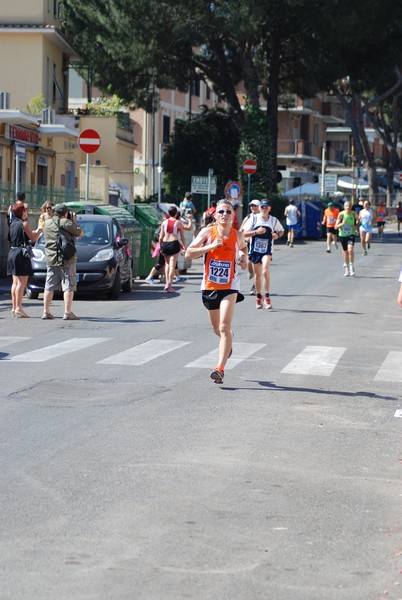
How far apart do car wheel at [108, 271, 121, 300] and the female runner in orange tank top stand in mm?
10556

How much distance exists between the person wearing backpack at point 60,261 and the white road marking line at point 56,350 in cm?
268

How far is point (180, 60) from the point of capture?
174 ft

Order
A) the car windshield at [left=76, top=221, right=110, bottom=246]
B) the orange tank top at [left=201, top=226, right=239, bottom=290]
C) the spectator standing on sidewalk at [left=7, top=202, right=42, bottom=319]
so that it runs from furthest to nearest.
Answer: the car windshield at [left=76, top=221, right=110, bottom=246] → the spectator standing on sidewalk at [left=7, top=202, right=42, bottom=319] → the orange tank top at [left=201, top=226, right=239, bottom=290]

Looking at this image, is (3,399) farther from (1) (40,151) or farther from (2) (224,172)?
(2) (224,172)

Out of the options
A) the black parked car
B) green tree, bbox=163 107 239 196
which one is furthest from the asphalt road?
green tree, bbox=163 107 239 196

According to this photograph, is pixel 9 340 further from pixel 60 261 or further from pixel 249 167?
pixel 249 167

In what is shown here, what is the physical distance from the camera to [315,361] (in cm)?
1458

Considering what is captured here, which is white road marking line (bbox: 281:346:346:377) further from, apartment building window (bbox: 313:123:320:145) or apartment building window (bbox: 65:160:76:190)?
apartment building window (bbox: 313:123:320:145)

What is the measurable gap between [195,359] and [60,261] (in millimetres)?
5229

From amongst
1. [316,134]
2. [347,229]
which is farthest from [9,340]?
[316,134]

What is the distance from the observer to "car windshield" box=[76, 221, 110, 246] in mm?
23859

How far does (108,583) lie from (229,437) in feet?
13.0

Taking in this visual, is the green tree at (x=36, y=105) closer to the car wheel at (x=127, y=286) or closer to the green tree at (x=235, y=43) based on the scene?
the green tree at (x=235, y=43)

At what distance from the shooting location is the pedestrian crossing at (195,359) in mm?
13828
